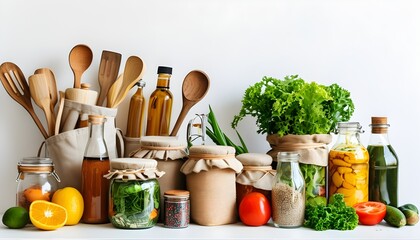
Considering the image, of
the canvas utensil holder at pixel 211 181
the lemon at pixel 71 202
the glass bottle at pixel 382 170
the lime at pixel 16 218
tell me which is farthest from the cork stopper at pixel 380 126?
the lime at pixel 16 218

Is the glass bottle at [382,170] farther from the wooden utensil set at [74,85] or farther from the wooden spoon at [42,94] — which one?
the wooden spoon at [42,94]

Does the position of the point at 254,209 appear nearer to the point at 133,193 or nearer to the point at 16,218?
the point at 133,193

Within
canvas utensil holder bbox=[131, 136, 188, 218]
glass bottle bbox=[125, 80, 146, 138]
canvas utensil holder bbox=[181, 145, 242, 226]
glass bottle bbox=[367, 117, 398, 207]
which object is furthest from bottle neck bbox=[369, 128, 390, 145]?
glass bottle bbox=[125, 80, 146, 138]

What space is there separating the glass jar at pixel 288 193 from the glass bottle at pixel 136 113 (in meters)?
0.35

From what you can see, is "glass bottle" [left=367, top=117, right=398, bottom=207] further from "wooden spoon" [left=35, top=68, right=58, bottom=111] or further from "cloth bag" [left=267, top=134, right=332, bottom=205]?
"wooden spoon" [left=35, top=68, right=58, bottom=111]

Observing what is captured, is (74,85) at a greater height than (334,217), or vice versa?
(74,85)

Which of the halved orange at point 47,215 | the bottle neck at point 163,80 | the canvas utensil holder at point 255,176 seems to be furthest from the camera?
the bottle neck at point 163,80

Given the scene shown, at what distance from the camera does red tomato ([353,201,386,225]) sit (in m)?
1.21

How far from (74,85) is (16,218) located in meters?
0.34

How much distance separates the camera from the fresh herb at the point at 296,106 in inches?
48.5

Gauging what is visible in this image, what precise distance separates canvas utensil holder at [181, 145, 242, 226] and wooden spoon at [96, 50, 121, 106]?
0.93 ft

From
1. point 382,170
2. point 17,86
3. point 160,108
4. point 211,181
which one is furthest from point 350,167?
point 17,86

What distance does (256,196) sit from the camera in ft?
3.91

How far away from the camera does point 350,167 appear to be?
4.11 feet
